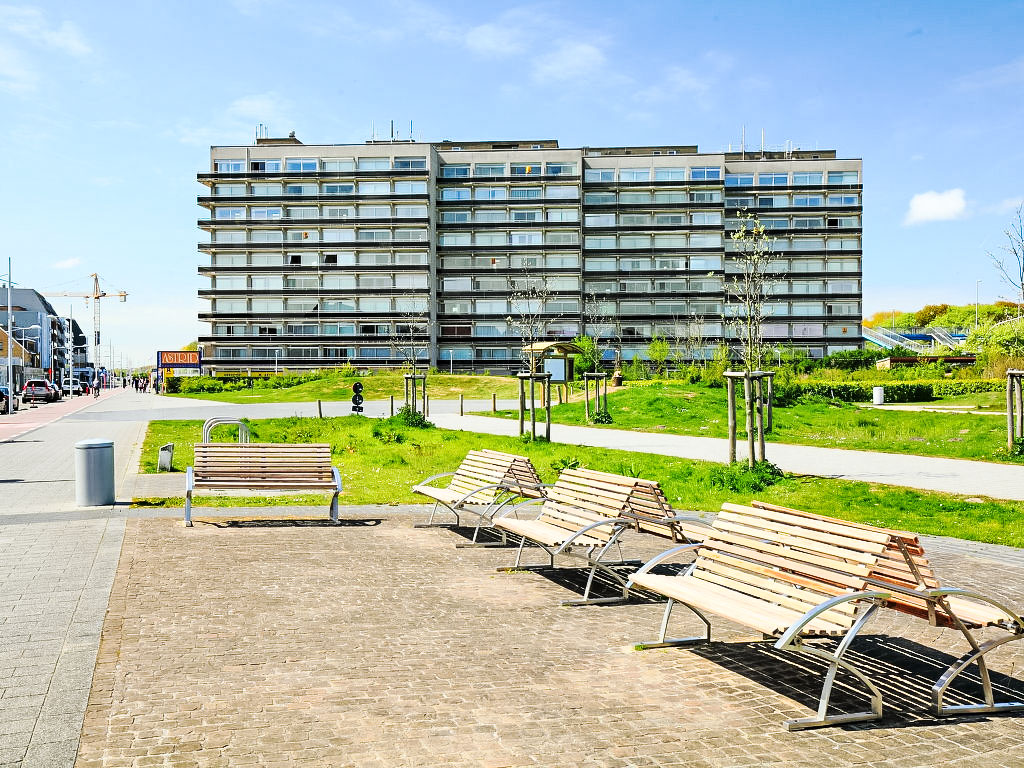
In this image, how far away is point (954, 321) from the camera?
463 ft

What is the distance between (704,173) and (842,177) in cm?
1472

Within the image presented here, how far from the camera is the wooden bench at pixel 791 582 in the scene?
491cm

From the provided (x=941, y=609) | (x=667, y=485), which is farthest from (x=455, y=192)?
(x=941, y=609)

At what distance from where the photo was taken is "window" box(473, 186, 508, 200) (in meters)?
95.9

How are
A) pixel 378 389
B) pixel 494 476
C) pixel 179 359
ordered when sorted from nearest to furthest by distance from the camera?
pixel 494 476 → pixel 378 389 → pixel 179 359

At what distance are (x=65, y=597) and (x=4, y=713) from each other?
9.05 feet

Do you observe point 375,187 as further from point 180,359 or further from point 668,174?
point 668,174

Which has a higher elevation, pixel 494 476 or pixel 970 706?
pixel 494 476

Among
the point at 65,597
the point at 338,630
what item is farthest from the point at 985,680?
the point at 65,597

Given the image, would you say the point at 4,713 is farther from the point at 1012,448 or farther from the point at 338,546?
the point at 1012,448

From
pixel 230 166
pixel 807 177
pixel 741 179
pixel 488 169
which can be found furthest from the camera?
pixel 741 179

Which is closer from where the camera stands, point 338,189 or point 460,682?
point 460,682

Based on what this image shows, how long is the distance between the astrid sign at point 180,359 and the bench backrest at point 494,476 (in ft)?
276

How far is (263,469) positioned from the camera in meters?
12.0
